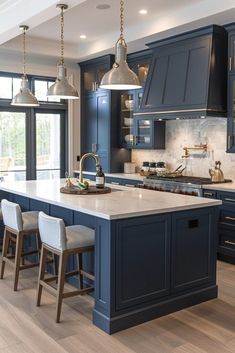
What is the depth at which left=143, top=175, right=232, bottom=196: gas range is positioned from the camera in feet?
17.5

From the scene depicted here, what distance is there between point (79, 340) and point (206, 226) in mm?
1489

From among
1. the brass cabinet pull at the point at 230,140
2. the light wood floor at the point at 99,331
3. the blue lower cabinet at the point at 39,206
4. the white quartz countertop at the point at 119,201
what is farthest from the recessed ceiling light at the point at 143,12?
the light wood floor at the point at 99,331

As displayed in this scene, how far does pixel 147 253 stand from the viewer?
3391 mm

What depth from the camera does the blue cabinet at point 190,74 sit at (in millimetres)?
5254

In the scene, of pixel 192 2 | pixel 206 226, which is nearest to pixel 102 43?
pixel 192 2

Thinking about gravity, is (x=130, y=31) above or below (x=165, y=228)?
above

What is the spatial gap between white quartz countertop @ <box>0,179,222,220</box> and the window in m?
2.58

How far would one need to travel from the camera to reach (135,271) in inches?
131

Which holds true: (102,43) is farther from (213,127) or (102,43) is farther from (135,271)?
(135,271)

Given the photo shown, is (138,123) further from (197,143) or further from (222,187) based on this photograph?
(222,187)

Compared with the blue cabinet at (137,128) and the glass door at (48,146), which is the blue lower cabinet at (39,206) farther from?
the glass door at (48,146)

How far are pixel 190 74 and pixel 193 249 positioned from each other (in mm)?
2719

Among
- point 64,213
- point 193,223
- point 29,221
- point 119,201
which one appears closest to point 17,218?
point 29,221

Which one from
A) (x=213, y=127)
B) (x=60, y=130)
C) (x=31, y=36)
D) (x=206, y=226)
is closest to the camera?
(x=206, y=226)
